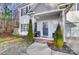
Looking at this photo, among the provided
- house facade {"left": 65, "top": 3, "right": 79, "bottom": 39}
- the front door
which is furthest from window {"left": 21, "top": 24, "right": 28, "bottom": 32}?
house facade {"left": 65, "top": 3, "right": 79, "bottom": 39}

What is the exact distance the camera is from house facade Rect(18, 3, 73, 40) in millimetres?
2684

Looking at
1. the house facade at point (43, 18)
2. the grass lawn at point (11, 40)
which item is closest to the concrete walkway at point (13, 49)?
the grass lawn at point (11, 40)

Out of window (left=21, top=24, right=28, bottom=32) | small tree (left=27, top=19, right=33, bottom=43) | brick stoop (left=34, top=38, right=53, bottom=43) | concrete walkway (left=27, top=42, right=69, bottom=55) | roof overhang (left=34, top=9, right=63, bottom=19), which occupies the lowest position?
concrete walkway (left=27, top=42, right=69, bottom=55)

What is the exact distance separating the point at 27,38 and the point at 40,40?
0.56 feet

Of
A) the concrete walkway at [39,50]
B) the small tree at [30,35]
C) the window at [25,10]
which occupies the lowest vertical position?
the concrete walkway at [39,50]

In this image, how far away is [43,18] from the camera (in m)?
2.72

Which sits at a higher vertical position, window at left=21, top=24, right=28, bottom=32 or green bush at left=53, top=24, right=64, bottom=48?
window at left=21, top=24, right=28, bottom=32

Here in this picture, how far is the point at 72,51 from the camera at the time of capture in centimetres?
269

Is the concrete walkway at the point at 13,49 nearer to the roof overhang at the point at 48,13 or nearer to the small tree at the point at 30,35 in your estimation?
the small tree at the point at 30,35

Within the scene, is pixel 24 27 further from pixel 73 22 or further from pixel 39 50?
pixel 73 22

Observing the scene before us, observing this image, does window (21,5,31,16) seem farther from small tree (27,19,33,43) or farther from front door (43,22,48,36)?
front door (43,22,48,36)

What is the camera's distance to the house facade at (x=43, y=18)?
8.80 feet

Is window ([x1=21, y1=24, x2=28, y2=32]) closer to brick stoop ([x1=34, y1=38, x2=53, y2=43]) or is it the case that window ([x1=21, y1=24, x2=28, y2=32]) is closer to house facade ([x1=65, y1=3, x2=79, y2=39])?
brick stoop ([x1=34, y1=38, x2=53, y2=43])

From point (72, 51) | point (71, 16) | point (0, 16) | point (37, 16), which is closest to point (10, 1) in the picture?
point (0, 16)
